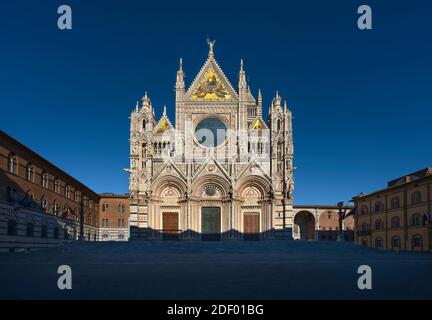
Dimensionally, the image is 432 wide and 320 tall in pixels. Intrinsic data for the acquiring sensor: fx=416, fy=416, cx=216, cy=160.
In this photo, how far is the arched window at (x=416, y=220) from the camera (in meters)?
43.0

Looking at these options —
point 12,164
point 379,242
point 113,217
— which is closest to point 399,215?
point 379,242

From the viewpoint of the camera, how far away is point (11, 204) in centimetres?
3375

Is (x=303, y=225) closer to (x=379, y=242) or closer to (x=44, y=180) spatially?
(x=379, y=242)

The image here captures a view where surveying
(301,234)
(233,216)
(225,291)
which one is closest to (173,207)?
(233,216)

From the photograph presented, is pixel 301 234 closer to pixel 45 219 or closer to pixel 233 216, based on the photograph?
pixel 233 216

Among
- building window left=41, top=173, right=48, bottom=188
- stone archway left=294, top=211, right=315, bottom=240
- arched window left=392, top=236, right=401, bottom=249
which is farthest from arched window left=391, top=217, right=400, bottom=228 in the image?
building window left=41, top=173, right=48, bottom=188

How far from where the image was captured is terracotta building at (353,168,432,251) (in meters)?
42.2

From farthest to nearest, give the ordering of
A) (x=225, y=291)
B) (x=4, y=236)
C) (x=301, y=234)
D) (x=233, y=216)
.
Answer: (x=301, y=234) → (x=233, y=216) → (x=4, y=236) → (x=225, y=291)

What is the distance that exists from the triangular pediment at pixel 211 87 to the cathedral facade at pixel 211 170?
0.18 meters

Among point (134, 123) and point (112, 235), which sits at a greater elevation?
point (134, 123)

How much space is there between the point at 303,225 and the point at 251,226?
1017 inches

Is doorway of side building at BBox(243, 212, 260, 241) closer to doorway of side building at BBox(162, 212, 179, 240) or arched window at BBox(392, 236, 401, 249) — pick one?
doorway of side building at BBox(162, 212, 179, 240)

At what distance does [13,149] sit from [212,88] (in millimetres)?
25653

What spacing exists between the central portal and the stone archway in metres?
25.6
